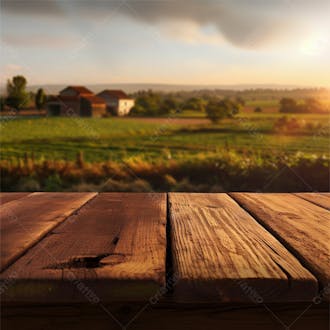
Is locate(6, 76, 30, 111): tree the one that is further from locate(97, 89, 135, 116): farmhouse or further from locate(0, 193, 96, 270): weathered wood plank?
locate(0, 193, 96, 270): weathered wood plank

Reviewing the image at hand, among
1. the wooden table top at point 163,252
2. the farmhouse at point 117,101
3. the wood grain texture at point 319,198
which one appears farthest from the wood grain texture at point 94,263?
the farmhouse at point 117,101

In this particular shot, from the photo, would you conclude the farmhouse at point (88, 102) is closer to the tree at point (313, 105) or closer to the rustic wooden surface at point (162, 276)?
the tree at point (313, 105)

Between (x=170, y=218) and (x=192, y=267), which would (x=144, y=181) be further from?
(x=192, y=267)

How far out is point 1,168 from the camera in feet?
23.1

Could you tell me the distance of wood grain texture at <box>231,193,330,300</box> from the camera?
80cm

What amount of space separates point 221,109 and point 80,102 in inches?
181

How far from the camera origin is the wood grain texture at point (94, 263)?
0.66 meters

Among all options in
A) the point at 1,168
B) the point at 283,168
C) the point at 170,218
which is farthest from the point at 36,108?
the point at 170,218

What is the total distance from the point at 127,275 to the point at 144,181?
5871 mm

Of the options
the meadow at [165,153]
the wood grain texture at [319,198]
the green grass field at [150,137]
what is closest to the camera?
the wood grain texture at [319,198]

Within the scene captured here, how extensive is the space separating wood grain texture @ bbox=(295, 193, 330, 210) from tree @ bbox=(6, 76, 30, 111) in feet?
20.7

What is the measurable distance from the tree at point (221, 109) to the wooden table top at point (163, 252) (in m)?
7.96

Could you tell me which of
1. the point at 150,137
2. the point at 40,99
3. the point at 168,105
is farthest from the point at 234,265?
the point at 40,99

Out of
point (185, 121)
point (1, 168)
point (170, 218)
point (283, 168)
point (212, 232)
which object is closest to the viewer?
point (212, 232)
